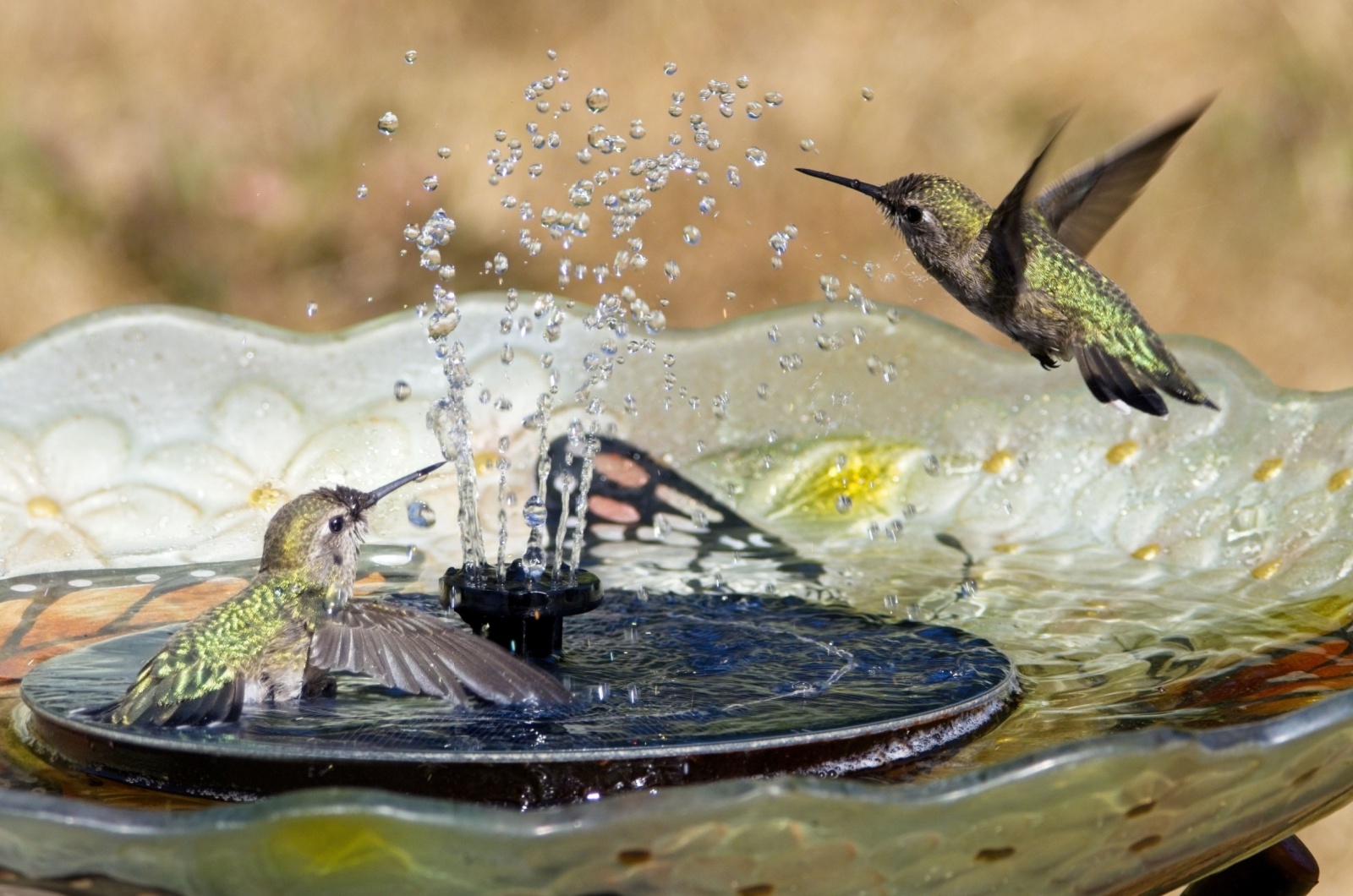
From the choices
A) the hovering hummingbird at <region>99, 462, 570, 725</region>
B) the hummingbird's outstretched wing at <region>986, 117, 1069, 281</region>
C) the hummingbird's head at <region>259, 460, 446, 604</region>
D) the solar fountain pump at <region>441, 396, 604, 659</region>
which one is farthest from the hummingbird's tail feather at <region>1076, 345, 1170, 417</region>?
the hummingbird's head at <region>259, 460, 446, 604</region>

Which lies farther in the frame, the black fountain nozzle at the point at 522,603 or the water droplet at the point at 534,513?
the water droplet at the point at 534,513

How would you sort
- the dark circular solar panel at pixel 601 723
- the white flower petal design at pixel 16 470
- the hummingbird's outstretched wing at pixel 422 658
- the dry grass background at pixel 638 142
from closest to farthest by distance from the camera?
the dark circular solar panel at pixel 601 723 → the hummingbird's outstretched wing at pixel 422 658 → the white flower petal design at pixel 16 470 → the dry grass background at pixel 638 142

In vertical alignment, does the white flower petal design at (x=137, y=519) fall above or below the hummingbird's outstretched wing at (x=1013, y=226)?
below

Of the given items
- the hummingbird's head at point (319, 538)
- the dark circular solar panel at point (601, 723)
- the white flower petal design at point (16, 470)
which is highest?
the white flower petal design at point (16, 470)

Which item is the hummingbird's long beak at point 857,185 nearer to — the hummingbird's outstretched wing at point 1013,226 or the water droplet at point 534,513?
the hummingbird's outstretched wing at point 1013,226

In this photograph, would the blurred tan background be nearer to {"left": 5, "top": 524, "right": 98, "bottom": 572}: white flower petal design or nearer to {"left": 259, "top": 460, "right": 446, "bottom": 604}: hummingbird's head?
{"left": 5, "top": 524, "right": 98, "bottom": 572}: white flower petal design

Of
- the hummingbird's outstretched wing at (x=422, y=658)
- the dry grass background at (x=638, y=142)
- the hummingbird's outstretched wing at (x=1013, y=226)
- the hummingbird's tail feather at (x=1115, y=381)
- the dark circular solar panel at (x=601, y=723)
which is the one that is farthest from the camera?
the dry grass background at (x=638, y=142)

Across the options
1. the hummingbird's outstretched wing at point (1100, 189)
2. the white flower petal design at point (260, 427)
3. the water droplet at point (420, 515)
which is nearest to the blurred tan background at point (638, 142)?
the white flower petal design at point (260, 427)
